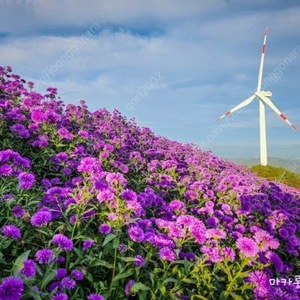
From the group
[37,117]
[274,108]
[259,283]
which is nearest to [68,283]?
[259,283]

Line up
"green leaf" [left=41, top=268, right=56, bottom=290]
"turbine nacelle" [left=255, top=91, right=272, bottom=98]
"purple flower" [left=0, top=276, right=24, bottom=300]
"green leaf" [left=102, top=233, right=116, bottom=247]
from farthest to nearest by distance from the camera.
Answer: "turbine nacelle" [left=255, top=91, right=272, bottom=98], "green leaf" [left=102, top=233, right=116, bottom=247], "green leaf" [left=41, top=268, right=56, bottom=290], "purple flower" [left=0, top=276, right=24, bottom=300]

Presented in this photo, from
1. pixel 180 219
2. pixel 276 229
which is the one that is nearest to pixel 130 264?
pixel 180 219

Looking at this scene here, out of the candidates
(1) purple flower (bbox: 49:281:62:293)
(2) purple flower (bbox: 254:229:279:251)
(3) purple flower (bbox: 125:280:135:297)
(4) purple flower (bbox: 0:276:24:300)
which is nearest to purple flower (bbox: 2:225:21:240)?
(1) purple flower (bbox: 49:281:62:293)

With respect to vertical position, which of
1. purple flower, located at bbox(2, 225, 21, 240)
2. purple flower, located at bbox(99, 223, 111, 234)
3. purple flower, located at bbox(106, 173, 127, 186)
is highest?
purple flower, located at bbox(106, 173, 127, 186)

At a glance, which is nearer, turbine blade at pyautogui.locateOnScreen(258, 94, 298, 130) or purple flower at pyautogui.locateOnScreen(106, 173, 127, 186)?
purple flower at pyautogui.locateOnScreen(106, 173, 127, 186)

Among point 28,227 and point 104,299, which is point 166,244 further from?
point 28,227

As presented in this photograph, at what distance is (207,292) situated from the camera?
7.88 ft

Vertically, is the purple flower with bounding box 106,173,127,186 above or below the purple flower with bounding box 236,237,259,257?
above

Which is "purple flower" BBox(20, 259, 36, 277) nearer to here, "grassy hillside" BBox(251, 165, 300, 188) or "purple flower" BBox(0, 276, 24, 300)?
"purple flower" BBox(0, 276, 24, 300)

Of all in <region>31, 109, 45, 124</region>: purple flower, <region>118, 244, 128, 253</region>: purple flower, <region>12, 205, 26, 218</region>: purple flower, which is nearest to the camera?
<region>118, 244, 128, 253</region>: purple flower

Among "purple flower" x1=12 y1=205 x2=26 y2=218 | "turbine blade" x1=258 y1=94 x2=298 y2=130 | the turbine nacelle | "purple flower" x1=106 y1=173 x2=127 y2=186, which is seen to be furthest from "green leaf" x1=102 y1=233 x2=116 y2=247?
the turbine nacelle

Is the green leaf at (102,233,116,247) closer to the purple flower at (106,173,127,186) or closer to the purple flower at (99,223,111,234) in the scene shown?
the purple flower at (99,223,111,234)

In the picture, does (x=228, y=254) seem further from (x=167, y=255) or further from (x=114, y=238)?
(x=114, y=238)

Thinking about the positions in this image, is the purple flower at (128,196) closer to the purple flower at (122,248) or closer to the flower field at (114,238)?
the flower field at (114,238)
